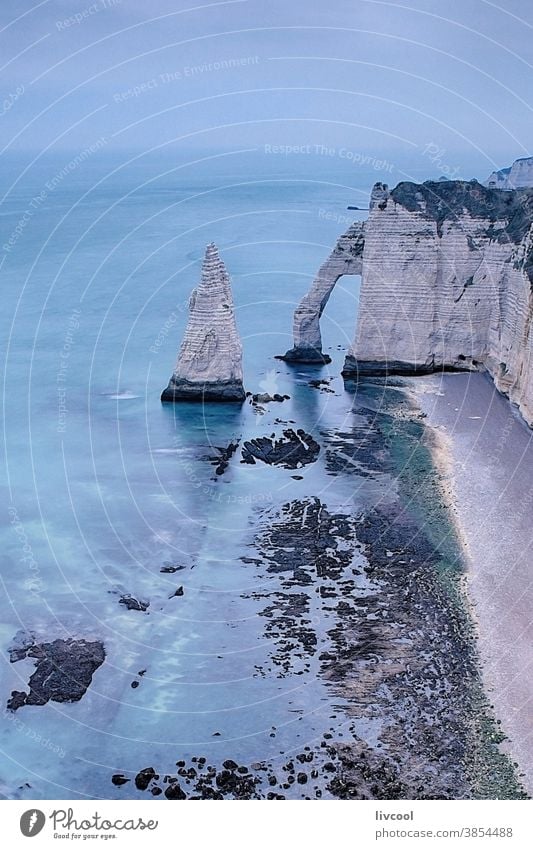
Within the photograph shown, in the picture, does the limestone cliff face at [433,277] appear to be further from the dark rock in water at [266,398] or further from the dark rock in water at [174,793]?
the dark rock in water at [174,793]

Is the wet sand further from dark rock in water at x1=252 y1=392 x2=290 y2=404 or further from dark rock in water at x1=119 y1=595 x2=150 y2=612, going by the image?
dark rock in water at x1=119 y1=595 x2=150 y2=612

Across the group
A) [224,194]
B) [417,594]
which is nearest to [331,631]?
[417,594]

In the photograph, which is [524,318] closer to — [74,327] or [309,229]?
[74,327]

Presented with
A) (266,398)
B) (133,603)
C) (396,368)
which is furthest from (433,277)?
(133,603)

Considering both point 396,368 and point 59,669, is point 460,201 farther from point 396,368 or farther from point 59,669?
point 59,669

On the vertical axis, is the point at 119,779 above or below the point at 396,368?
above

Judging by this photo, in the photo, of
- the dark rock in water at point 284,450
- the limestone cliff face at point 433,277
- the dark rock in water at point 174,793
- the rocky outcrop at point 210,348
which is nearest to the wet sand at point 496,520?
the limestone cliff face at point 433,277

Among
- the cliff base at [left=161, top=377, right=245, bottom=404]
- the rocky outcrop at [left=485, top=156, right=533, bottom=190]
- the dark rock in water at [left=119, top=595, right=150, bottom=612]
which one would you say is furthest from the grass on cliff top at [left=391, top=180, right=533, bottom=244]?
the dark rock in water at [left=119, top=595, right=150, bottom=612]
